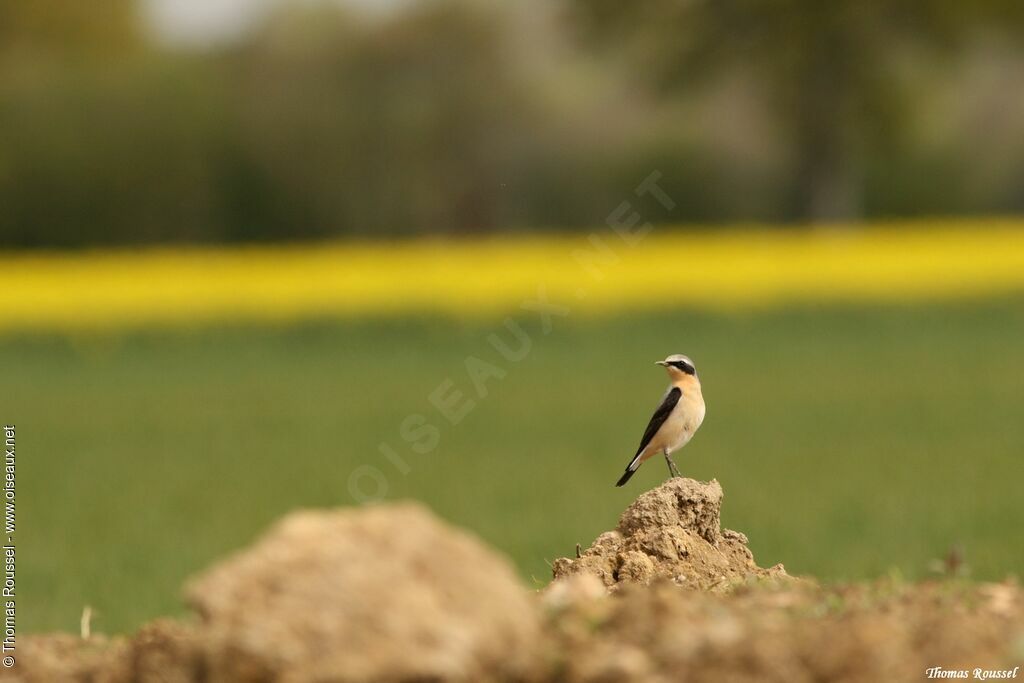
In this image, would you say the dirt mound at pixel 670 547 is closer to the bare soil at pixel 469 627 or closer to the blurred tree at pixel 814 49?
the bare soil at pixel 469 627

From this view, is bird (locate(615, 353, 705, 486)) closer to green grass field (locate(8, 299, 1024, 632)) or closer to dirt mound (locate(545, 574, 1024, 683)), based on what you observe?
dirt mound (locate(545, 574, 1024, 683))

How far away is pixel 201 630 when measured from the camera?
4195 mm

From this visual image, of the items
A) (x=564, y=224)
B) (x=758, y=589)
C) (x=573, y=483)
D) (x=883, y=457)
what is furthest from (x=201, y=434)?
(x=564, y=224)

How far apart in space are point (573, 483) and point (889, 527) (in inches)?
129

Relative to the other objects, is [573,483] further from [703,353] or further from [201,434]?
[703,353]

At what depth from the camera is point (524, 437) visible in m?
17.1

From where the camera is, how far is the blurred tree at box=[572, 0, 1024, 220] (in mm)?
39469

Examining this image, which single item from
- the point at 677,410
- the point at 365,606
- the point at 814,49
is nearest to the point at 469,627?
the point at 365,606

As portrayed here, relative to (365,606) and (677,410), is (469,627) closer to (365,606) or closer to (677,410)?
(365,606)

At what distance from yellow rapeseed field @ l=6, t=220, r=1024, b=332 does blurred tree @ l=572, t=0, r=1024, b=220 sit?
4605mm

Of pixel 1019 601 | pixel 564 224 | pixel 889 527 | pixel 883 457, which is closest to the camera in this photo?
pixel 1019 601

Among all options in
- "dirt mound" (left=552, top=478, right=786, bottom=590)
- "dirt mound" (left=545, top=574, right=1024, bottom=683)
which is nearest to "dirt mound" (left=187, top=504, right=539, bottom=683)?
"dirt mound" (left=545, top=574, right=1024, bottom=683)

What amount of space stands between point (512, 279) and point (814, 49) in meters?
13.5

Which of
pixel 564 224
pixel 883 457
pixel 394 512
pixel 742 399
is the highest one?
pixel 564 224
